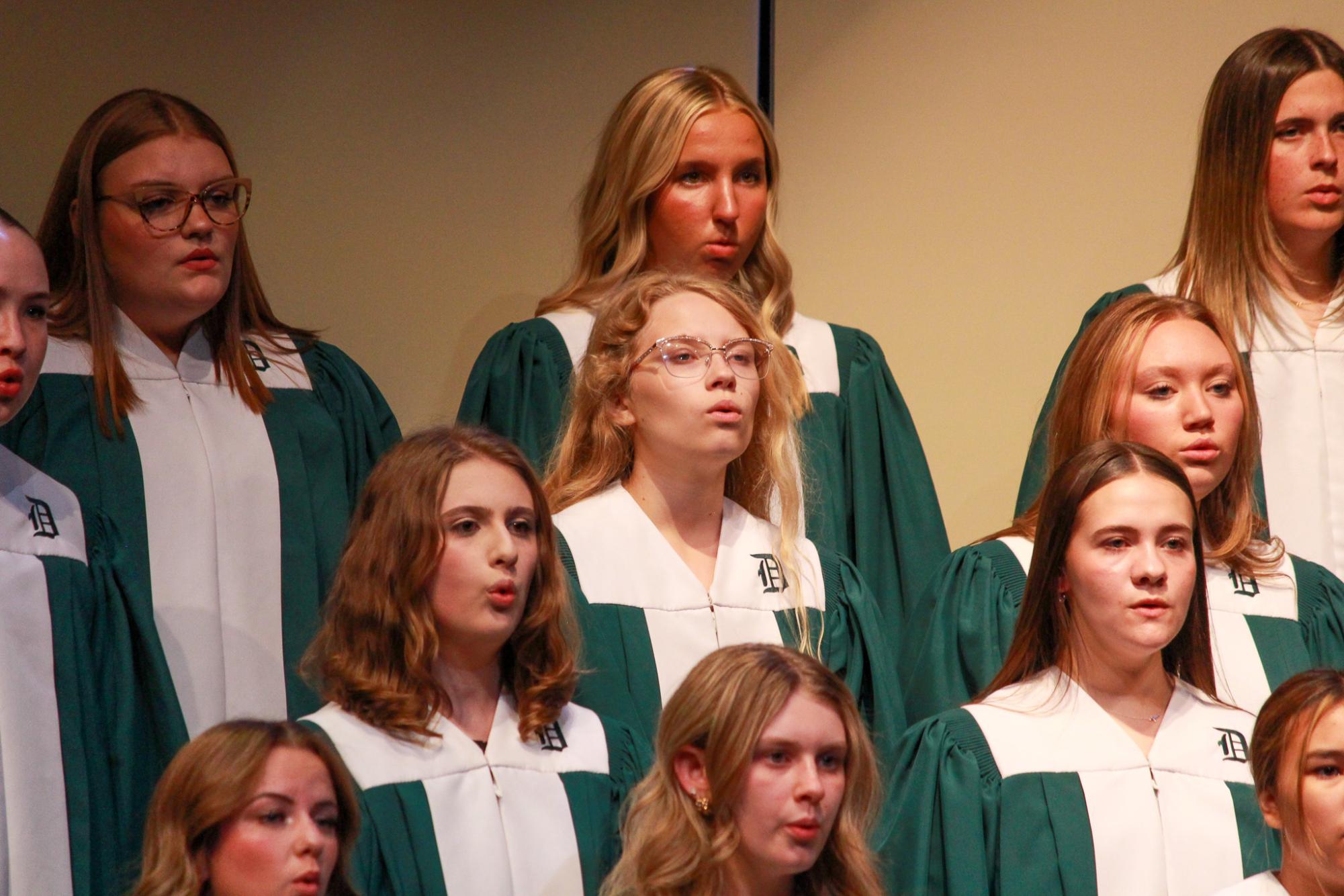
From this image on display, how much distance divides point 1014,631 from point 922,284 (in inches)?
85.6

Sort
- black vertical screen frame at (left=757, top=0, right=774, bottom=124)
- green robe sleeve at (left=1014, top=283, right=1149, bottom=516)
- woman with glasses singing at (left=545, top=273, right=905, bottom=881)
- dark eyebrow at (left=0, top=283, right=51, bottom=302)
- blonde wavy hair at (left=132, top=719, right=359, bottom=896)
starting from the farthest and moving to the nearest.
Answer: black vertical screen frame at (left=757, top=0, right=774, bottom=124) → green robe sleeve at (left=1014, top=283, right=1149, bottom=516) → woman with glasses singing at (left=545, top=273, right=905, bottom=881) → dark eyebrow at (left=0, top=283, right=51, bottom=302) → blonde wavy hair at (left=132, top=719, right=359, bottom=896)

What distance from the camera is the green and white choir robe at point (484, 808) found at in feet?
10.8

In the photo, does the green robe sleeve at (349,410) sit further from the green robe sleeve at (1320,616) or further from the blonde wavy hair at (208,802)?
the green robe sleeve at (1320,616)

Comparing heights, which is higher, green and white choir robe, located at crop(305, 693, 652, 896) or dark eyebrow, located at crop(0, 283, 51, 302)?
dark eyebrow, located at crop(0, 283, 51, 302)

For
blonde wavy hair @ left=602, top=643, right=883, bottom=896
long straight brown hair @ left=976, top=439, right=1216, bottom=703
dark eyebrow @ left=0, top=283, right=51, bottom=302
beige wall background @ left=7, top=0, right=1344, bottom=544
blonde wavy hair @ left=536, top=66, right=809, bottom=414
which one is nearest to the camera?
blonde wavy hair @ left=602, top=643, right=883, bottom=896

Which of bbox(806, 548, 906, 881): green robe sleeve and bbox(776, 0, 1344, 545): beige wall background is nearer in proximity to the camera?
bbox(806, 548, 906, 881): green robe sleeve

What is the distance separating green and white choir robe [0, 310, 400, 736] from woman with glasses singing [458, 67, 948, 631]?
51 cm

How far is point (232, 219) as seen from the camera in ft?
13.6

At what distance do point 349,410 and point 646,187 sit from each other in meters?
0.89

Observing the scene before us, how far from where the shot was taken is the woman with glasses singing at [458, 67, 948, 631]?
183 inches

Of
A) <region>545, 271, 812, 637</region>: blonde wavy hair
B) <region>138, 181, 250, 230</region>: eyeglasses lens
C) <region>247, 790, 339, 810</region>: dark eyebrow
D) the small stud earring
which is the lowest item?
the small stud earring

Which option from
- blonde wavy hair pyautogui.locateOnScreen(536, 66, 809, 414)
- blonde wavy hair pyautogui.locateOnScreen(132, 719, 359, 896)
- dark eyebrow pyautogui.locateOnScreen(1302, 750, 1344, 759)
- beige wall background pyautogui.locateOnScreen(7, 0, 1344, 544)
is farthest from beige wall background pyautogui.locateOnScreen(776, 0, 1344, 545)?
blonde wavy hair pyautogui.locateOnScreen(132, 719, 359, 896)

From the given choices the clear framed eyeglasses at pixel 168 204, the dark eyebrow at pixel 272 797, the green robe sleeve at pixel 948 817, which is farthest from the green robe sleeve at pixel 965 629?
the clear framed eyeglasses at pixel 168 204

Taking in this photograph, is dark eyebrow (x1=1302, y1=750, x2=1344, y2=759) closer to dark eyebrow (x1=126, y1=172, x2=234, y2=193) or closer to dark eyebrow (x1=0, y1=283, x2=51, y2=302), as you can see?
dark eyebrow (x1=0, y1=283, x2=51, y2=302)
